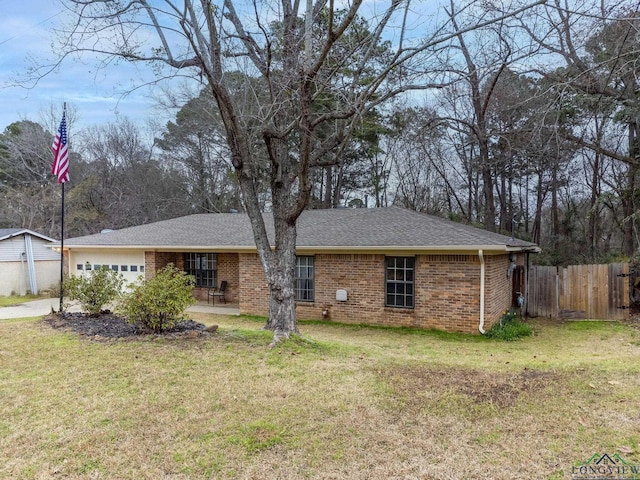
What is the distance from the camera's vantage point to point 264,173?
20562 millimetres

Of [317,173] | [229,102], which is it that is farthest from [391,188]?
[229,102]

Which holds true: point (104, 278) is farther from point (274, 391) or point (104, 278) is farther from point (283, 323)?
point (274, 391)

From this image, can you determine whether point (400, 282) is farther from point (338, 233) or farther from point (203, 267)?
point (203, 267)

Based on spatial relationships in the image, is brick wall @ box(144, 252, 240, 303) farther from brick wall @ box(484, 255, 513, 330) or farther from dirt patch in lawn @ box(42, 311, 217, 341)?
brick wall @ box(484, 255, 513, 330)

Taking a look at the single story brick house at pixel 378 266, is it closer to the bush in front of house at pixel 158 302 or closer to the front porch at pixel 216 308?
the front porch at pixel 216 308

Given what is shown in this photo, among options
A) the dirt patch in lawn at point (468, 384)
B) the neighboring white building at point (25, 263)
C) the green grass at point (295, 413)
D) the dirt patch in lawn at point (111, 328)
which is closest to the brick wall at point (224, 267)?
the neighboring white building at point (25, 263)

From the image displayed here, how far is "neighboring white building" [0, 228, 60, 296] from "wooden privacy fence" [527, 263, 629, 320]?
1800cm

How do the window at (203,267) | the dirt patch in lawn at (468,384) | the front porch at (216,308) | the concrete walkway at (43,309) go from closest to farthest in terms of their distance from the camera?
the dirt patch in lawn at (468,384) → the concrete walkway at (43,309) → the front porch at (216,308) → the window at (203,267)

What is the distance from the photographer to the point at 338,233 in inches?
485

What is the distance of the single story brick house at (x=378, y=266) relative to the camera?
1011 cm

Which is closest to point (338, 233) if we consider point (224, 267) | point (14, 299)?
point (224, 267)

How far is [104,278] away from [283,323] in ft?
14.2

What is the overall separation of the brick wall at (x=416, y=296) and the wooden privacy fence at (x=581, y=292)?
40.7 inches

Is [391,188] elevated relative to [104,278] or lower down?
elevated
